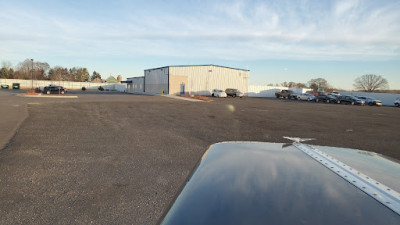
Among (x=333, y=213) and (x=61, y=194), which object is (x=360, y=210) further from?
(x=61, y=194)

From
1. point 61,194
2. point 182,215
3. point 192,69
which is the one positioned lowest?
point 61,194

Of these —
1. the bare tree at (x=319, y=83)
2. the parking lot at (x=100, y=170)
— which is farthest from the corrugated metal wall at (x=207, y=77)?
the bare tree at (x=319, y=83)

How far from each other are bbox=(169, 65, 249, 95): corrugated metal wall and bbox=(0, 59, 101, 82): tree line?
6491 centimetres

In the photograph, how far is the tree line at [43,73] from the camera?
98562 mm

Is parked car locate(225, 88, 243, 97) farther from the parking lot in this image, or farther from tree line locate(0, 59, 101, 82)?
tree line locate(0, 59, 101, 82)

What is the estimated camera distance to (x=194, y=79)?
44.4m

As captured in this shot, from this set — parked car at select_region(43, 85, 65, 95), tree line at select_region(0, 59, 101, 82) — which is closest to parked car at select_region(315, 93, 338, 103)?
parked car at select_region(43, 85, 65, 95)

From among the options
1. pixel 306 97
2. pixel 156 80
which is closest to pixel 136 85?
pixel 156 80

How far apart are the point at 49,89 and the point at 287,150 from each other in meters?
40.3

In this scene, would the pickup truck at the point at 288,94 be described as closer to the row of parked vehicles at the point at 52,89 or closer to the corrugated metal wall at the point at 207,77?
the corrugated metal wall at the point at 207,77

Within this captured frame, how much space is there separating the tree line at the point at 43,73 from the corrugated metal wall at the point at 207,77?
64.9 metres

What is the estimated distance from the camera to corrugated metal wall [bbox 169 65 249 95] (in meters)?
43.9

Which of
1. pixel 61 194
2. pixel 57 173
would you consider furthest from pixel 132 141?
pixel 61 194

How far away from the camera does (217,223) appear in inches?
36.3
